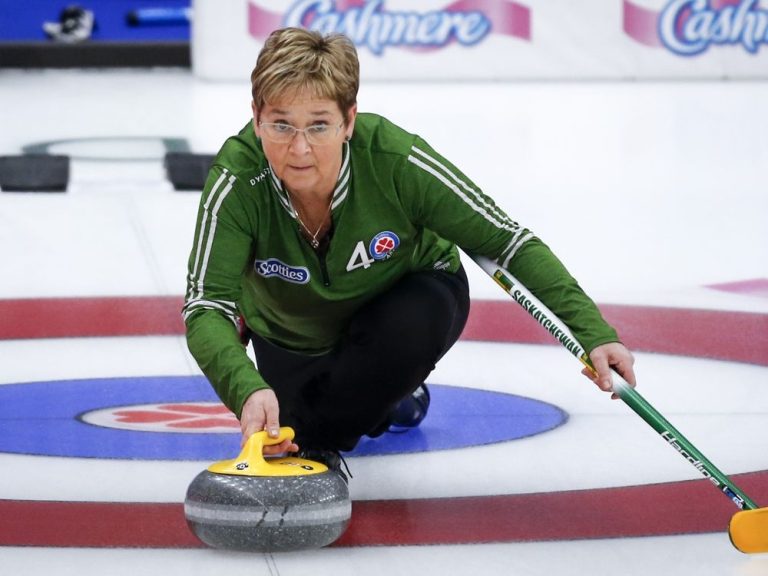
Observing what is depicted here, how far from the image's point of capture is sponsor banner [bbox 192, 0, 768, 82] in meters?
10.1

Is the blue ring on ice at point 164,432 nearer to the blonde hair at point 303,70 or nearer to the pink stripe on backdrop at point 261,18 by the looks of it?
the blonde hair at point 303,70

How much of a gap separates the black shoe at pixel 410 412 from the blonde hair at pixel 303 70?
0.83m

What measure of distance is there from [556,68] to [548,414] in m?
7.60

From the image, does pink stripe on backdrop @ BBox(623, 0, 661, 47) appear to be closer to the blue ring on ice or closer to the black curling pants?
the blue ring on ice

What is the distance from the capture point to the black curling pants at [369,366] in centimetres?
249

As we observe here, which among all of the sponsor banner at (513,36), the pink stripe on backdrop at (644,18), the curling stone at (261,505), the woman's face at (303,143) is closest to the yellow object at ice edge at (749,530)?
the curling stone at (261,505)

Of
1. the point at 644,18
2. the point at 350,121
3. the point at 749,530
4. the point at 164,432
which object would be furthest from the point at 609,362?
the point at 644,18

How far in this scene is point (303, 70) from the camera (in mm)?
2164

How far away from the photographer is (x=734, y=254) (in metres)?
5.00

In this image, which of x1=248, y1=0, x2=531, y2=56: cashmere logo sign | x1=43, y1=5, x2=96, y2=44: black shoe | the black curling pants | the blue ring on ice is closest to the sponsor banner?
x1=248, y1=0, x2=531, y2=56: cashmere logo sign

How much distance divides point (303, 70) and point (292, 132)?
0.10m

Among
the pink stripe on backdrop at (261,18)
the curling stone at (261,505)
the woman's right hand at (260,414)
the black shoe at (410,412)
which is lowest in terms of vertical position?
the pink stripe on backdrop at (261,18)

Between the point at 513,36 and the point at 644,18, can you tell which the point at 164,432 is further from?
the point at 644,18

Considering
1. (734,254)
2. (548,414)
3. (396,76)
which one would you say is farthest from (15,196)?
(396,76)
